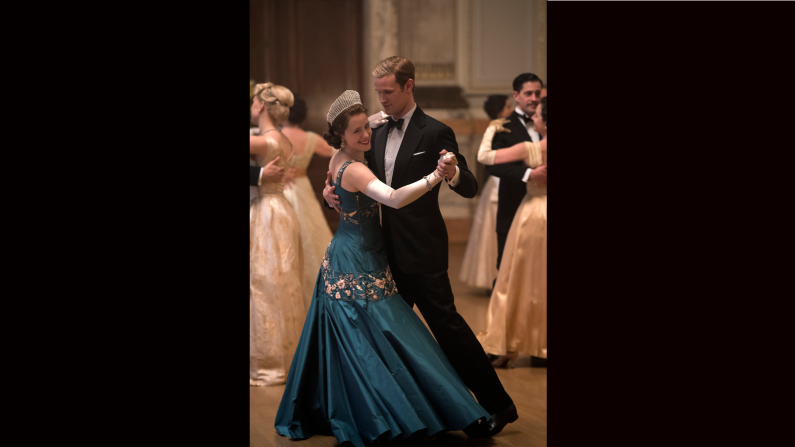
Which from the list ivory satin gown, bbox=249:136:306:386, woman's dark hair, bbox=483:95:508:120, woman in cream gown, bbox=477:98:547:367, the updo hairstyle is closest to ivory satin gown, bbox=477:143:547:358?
woman in cream gown, bbox=477:98:547:367

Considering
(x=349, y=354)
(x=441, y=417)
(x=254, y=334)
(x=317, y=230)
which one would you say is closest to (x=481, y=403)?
(x=441, y=417)

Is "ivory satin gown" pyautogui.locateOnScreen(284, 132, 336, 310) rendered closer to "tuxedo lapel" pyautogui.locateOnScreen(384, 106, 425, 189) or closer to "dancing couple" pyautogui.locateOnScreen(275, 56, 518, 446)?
"dancing couple" pyautogui.locateOnScreen(275, 56, 518, 446)

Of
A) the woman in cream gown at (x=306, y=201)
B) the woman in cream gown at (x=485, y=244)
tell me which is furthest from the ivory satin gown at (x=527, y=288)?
the woman in cream gown at (x=485, y=244)

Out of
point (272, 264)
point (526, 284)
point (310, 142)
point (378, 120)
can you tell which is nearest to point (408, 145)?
point (378, 120)

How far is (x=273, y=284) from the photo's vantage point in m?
3.55

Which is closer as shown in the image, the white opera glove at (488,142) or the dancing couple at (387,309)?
the dancing couple at (387,309)

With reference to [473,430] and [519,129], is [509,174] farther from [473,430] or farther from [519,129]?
[473,430]

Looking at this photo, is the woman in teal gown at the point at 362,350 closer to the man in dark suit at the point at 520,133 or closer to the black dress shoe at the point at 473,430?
the black dress shoe at the point at 473,430

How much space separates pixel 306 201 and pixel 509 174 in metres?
1.50

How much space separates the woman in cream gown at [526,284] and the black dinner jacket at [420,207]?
124 cm

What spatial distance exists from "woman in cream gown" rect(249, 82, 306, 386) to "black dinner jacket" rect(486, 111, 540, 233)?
1.15 m

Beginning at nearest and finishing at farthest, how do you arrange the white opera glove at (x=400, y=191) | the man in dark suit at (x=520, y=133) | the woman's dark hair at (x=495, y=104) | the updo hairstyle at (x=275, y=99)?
1. the white opera glove at (x=400, y=191)
2. the updo hairstyle at (x=275, y=99)
3. the man in dark suit at (x=520, y=133)
4. the woman's dark hair at (x=495, y=104)

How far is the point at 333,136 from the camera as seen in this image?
2566 millimetres

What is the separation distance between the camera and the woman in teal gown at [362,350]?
95.2 inches
